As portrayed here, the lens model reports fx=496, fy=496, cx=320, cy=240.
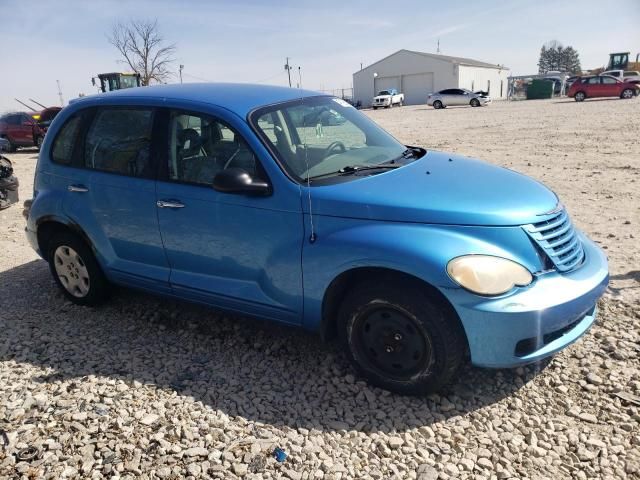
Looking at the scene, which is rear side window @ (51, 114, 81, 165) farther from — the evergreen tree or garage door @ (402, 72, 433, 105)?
the evergreen tree

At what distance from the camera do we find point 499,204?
287 centimetres

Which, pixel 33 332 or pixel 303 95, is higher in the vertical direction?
pixel 303 95

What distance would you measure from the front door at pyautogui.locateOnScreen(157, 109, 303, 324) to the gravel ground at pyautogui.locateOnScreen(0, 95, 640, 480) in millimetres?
486

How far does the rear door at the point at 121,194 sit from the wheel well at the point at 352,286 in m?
1.36

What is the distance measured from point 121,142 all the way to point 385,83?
Answer: 62.5 m

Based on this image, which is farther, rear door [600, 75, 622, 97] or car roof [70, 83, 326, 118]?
rear door [600, 75, 622, 97]

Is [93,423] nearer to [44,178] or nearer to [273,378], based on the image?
[273,378]

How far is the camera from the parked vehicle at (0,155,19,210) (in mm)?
8789

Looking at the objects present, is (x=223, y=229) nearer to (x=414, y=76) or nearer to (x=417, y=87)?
(x=417, y=87)

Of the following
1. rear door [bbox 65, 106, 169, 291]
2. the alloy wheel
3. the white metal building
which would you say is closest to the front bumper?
rear door [bbox 65, 106, 169, 291]

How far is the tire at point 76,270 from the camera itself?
425 cm

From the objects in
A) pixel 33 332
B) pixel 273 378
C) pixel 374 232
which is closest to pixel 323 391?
pixel 273 378

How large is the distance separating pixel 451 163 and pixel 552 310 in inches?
57.1

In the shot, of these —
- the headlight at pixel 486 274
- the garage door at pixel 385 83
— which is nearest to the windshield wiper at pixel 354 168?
the headlight at pixel 486 274
